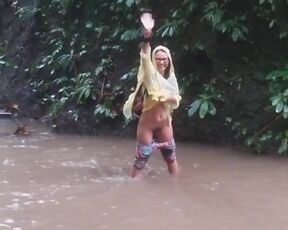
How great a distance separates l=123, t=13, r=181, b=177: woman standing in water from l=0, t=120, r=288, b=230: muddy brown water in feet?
1.00

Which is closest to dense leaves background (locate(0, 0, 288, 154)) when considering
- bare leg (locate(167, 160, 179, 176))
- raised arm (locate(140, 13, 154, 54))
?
bare leg (locate(167, 160, 179, 176))

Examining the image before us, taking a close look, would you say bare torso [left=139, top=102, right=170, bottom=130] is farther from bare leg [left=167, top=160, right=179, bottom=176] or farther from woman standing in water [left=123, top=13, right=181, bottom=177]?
bare leg [left=167, top=160, right=179, bottom=176]

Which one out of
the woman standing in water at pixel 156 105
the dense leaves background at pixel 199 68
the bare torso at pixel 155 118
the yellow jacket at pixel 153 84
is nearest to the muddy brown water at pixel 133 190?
the woman standing in water at pixel 156 105

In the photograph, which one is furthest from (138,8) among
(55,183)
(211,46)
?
(55,183)

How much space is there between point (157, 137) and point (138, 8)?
3102 millimetres

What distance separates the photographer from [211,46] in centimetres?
833

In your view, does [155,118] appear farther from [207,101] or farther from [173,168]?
[207,101]

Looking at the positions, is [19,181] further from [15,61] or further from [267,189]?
[15,61]

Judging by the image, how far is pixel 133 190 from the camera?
632 centimetres

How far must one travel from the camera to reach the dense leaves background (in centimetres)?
790

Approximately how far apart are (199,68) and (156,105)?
7.26 ft

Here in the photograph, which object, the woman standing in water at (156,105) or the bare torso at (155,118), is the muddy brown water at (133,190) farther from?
the bare torso at (155,118)

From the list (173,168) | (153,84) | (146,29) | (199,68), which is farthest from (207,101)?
(146,29)

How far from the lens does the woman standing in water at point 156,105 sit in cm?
646
